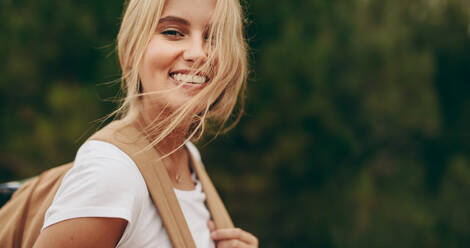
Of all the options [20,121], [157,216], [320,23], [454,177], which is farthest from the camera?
[454,177]

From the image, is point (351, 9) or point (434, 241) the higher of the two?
point (351, 9)

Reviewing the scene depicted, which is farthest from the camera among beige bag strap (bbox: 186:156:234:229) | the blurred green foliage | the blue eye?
the blurred green foliage

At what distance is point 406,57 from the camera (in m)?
2.96

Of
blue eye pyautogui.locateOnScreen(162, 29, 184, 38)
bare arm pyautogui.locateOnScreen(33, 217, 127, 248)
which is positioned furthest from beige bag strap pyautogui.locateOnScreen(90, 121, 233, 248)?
blue eye pyautogui.locateOnScreen(162, 29, 184, 38)

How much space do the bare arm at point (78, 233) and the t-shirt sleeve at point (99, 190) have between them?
1cm

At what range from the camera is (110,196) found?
2.36 ft

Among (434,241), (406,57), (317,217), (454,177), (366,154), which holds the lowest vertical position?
(434,241)

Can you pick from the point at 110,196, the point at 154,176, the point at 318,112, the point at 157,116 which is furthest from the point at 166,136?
the point at 318,112

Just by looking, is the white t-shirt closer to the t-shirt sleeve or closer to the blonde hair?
the t-shirt sleeve

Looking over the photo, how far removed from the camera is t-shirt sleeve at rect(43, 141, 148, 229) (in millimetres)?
704

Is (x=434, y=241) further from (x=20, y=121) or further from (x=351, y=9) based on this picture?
(x=20, y=121)

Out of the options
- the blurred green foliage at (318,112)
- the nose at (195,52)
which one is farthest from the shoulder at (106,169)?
the blurred green foliage at (318,112)

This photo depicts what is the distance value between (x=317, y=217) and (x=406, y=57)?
4.24 ft

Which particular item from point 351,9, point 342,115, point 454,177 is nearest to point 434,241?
point 454,177
